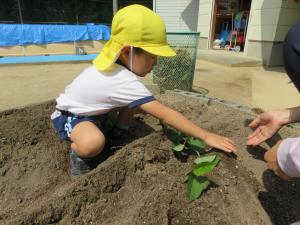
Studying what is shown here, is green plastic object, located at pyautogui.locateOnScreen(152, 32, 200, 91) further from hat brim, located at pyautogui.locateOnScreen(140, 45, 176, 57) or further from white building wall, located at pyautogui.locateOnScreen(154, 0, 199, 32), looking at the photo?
white building wall, located at pyautogui.locateOnScreen(154, 0, 199, 32)

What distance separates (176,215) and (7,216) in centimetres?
73

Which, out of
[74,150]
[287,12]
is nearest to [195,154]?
[74,150]

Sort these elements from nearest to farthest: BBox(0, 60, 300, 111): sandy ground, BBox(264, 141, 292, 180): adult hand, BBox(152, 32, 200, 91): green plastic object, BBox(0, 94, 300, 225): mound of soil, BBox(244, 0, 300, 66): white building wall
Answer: BBox(264, 141, 292, 180): adult hand < BBox(0, 94, 300, 225): mound of soil < BBox(152, 32, 200, 91): green plastic object < BBox(0, 60, 300, 111): sandy ground < BBox(244, 0, 300, 66): white building wall

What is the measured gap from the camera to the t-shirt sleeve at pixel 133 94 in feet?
5.32

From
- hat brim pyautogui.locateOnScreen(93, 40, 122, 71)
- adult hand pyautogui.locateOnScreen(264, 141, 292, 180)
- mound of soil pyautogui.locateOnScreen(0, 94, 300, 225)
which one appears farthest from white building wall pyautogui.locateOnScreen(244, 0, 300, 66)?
adult hand pyautogui.locateOnScreen(264, 141, 292, 180)

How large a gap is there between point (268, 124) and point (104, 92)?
3.02ft

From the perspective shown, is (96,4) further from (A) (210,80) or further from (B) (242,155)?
(B) (242,155)

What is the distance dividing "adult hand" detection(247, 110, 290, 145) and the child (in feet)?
0.54

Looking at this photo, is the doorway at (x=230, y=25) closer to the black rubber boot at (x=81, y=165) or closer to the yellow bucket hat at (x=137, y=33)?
the yellow bucket hat at (x=137, y=33)

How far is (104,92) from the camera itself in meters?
1.72

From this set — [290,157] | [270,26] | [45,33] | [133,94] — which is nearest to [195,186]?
[290,157]

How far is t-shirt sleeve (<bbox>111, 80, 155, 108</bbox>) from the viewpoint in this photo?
5.32ft

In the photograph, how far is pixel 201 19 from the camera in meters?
9.94

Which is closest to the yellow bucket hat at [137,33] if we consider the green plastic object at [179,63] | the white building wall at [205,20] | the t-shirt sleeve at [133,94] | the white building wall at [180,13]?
the t-shirt sleeve at [133,94]
